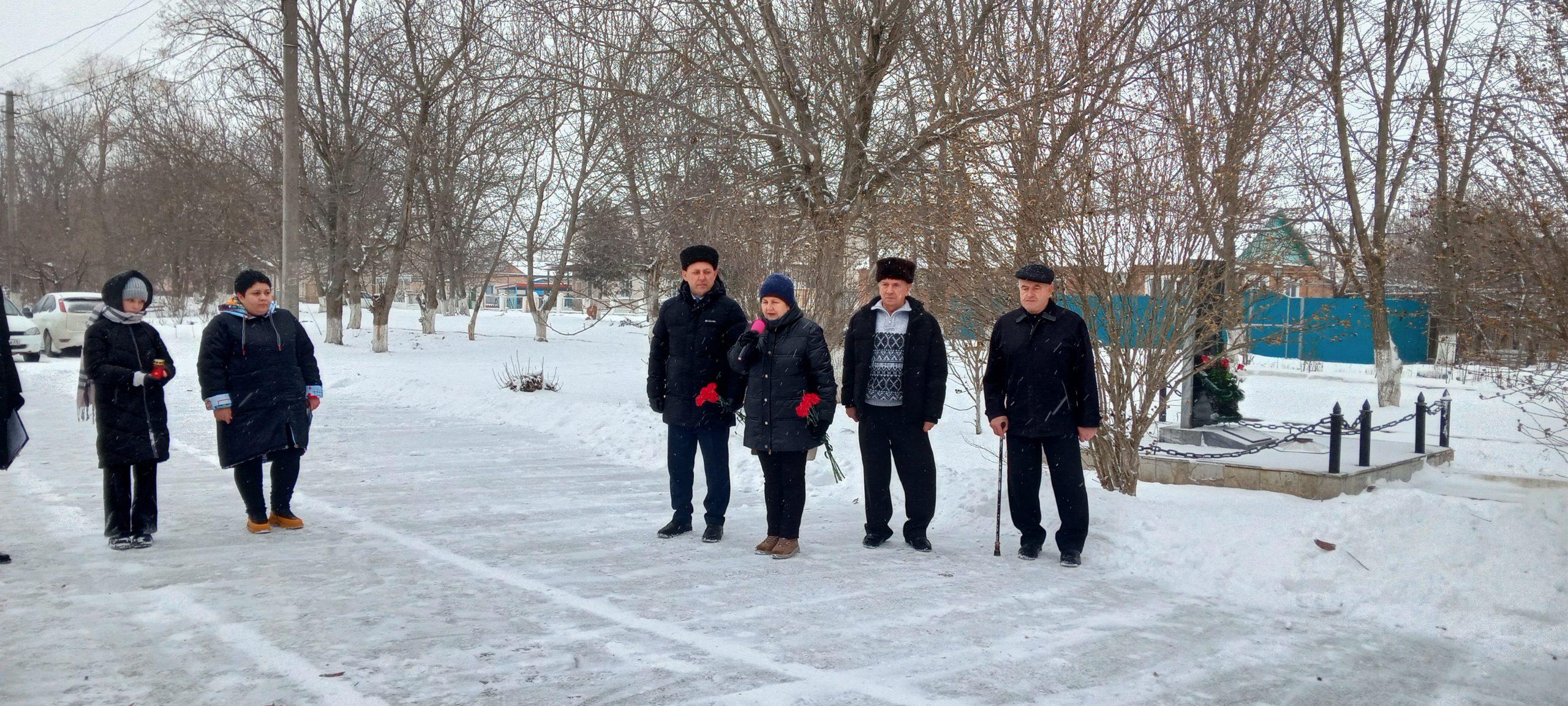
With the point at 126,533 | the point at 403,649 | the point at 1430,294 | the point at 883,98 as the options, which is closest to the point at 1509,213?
the point at 883,98

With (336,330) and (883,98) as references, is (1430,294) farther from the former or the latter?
(336,330)

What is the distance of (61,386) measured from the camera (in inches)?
643

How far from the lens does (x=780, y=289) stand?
614 cm

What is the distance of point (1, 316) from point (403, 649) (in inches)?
125

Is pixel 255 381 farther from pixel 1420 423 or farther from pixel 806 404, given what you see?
pixel 1420 423

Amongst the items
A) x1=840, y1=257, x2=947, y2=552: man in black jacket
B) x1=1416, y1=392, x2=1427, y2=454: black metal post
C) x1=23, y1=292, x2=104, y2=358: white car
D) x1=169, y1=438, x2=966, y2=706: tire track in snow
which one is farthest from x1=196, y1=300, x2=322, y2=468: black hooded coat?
x1=23, y1=292, x2=104, y2=358: white car

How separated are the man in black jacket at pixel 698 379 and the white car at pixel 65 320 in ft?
68.8

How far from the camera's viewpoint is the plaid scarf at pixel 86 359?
6059 mm

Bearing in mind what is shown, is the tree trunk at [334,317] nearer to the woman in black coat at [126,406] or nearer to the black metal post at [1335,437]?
the woman in black coat at [126,406]

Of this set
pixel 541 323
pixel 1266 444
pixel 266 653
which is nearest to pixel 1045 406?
pixel 266 653

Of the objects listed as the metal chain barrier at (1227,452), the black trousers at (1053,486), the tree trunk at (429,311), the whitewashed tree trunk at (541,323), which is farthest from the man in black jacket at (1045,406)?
the tree trunk at (429,311)

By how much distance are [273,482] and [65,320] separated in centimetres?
2004

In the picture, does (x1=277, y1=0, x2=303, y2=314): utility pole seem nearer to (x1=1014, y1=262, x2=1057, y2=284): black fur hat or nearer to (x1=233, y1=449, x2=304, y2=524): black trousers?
(x1=233, y1=449, x2=304, y2=524): black trousers

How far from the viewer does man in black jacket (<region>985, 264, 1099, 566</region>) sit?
5.91 m
